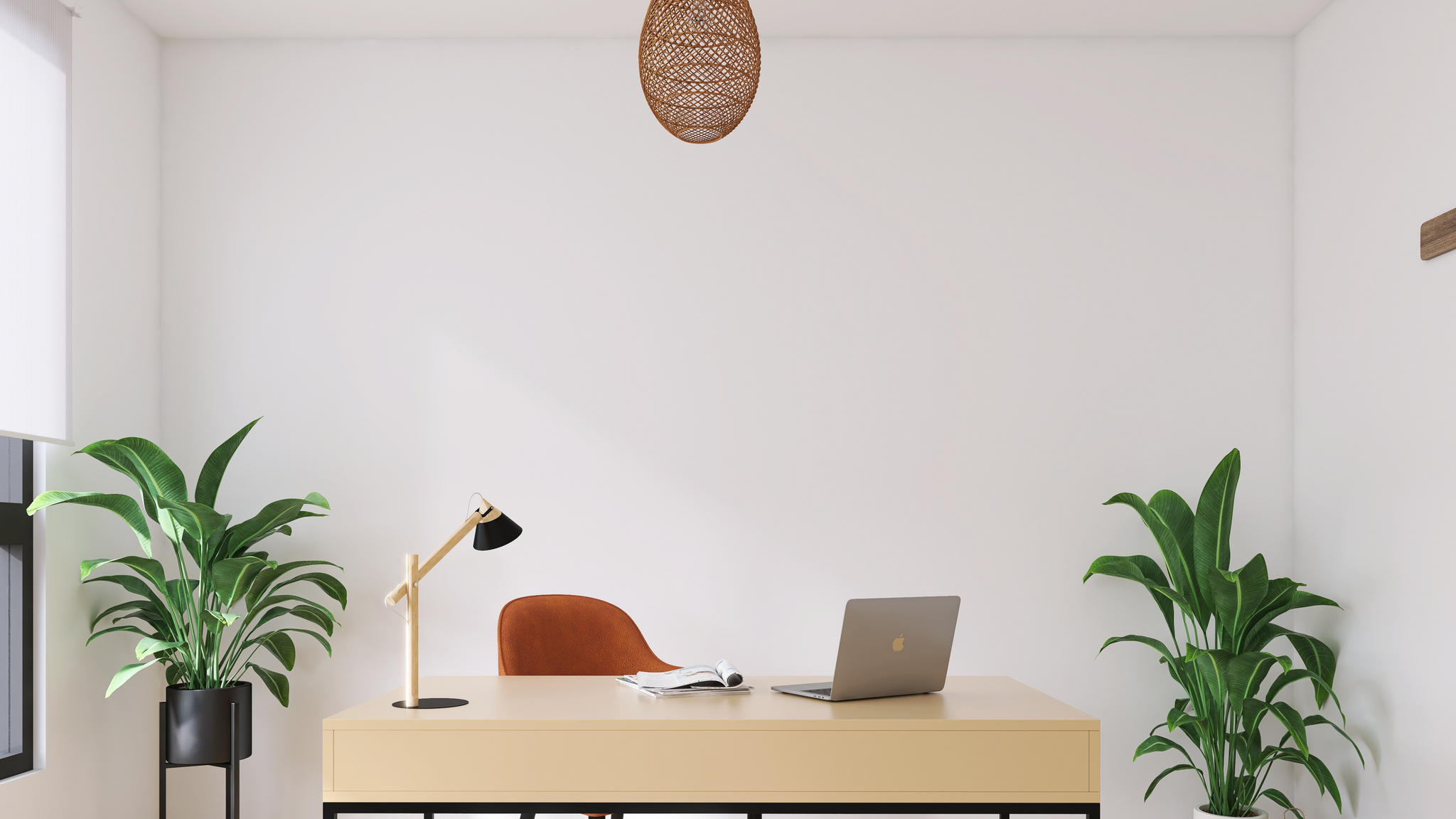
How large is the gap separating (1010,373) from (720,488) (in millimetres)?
1152

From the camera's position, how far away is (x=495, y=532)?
99.9 inches

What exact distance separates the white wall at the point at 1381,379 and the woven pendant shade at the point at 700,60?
86.4 inches

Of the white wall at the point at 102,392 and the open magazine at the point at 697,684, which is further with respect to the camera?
the white wall at the point at 102,392

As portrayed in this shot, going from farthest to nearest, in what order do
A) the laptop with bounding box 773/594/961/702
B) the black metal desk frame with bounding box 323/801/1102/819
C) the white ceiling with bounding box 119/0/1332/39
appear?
the white ceiling with bounding box 119/0/1332/39 < the laptop with bounding box 773/594/961/702 < the black metal desk frame with bounding box 323/801/1102/819

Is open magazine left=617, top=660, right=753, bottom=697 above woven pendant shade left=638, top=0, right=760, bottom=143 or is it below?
below

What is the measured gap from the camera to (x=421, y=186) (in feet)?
13.3

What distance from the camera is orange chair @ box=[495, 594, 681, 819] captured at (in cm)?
322

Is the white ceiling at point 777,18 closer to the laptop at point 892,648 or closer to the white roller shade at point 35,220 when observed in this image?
the white roller shade at point 35,220

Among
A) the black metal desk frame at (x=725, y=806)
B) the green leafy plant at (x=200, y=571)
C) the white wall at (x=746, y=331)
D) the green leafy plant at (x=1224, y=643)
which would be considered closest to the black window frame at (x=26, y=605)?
the green leafy plant at (x=200, y=571)

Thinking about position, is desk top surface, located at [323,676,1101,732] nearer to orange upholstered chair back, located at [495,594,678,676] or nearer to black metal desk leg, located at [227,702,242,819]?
orange upholstered chair back, located at [495,594,678,676]

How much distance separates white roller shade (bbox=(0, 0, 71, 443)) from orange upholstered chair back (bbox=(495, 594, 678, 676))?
1537 millimetres

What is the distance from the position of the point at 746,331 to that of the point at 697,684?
5.74 feet

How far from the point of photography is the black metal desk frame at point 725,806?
7.02 feet

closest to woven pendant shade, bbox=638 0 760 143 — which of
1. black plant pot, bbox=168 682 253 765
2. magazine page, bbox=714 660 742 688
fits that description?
magazine page, bbox=714 660 742 688
